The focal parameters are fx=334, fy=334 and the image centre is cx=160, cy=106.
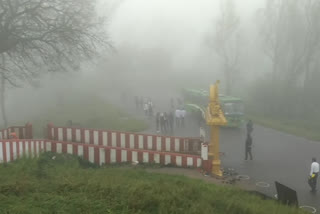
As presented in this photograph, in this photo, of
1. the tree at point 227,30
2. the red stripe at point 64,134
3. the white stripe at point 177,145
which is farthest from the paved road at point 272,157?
the tree at point 227,30

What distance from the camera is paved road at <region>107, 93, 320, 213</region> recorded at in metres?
11.3

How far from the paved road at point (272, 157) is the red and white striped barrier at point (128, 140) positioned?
185 centimetres

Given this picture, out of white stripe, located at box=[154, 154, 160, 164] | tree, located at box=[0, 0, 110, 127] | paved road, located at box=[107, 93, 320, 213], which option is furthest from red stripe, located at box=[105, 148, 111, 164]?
tree, located at box=[0, 0, 110, 127]

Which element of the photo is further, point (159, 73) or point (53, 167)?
point (159, 73)

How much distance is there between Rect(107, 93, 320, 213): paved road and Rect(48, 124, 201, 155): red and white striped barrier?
6.07 feet

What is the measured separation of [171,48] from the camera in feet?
224

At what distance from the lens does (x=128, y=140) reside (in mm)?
13523

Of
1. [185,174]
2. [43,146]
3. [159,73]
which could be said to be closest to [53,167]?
[43,146]

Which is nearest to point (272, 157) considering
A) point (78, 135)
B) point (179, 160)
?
point (179, 160)

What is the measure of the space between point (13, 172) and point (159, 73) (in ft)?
183

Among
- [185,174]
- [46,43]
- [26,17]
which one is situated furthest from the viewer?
[46,43]

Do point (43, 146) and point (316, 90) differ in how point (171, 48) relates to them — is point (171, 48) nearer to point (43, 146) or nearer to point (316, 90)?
point (316, 90)

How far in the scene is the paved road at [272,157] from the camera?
1134cm

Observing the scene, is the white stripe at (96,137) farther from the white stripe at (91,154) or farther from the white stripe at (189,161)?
the white stripe at (189,161)
